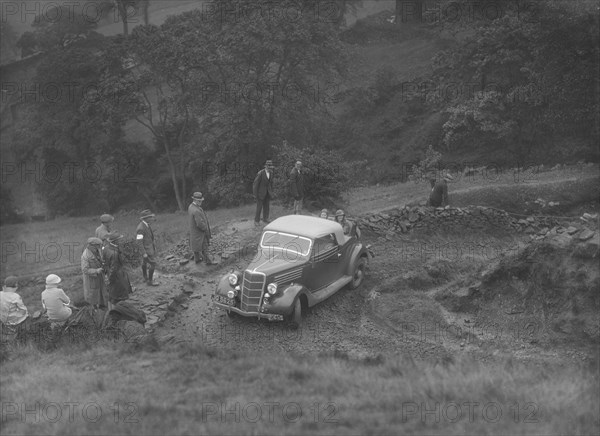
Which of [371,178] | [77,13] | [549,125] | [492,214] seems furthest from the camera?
[77,13]

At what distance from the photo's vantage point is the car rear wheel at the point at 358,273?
52.0ft

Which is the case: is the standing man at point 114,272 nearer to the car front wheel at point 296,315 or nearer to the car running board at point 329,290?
the car front wheel at point 296,315

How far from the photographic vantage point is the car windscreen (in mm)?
14445

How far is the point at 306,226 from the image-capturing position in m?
15.0

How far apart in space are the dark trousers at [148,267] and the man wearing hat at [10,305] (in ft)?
10.2

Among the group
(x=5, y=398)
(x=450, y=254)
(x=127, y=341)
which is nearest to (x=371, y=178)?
(x=450, y=254)

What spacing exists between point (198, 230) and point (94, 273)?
3494 mm

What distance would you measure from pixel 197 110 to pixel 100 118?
259 inches

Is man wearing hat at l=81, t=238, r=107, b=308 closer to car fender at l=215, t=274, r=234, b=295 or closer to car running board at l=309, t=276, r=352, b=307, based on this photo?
car fender at l=215, t=274, r=234, b=295

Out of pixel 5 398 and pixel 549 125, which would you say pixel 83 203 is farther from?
pixel 5 398

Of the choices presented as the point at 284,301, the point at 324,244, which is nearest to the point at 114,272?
the point at 284,301

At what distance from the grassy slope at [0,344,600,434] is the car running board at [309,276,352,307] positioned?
2.63m

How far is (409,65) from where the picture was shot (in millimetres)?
45438

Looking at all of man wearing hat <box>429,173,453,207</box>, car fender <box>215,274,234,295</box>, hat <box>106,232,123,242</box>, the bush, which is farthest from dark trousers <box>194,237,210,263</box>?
man wearing hat <box>429,173,453,207</box>
